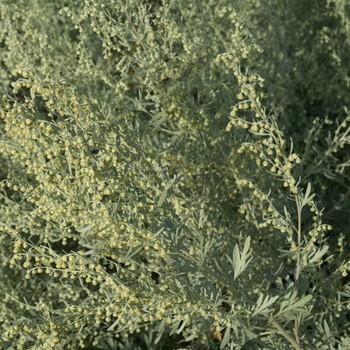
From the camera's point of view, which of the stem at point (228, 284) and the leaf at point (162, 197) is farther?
the stem at point (228, 284)

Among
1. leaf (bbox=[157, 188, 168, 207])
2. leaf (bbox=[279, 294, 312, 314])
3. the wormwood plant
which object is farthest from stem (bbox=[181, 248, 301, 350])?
leaf (bbox=[157, 188, 168, 207])

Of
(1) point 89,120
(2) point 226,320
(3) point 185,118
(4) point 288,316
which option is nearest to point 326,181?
(3) point 185,118

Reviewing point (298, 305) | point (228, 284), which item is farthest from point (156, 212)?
point (298, 305)

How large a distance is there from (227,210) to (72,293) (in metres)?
1.14

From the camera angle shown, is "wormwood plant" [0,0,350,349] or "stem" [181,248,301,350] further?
"stem" [181,248,301,350]

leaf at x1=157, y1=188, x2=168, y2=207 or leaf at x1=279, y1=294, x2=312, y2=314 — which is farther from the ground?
leaf at x1=157, y1=188, x2=168, y2=207

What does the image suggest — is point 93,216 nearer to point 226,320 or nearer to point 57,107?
point 57,107

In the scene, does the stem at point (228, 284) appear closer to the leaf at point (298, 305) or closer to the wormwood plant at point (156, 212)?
the wormwood plant at point (156, 212)

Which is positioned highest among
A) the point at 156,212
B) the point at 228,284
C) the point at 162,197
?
the point at 162,197

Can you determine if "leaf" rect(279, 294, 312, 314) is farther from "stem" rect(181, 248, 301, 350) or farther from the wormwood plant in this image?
"stem" rect(181, 248, 301, 350)

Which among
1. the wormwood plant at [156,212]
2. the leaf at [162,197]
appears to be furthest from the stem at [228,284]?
the leaf at [162,197]

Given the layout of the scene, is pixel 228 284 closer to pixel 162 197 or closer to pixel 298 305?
pixel 298 305

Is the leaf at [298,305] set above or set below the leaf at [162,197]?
below

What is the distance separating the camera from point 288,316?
2.15 metres
